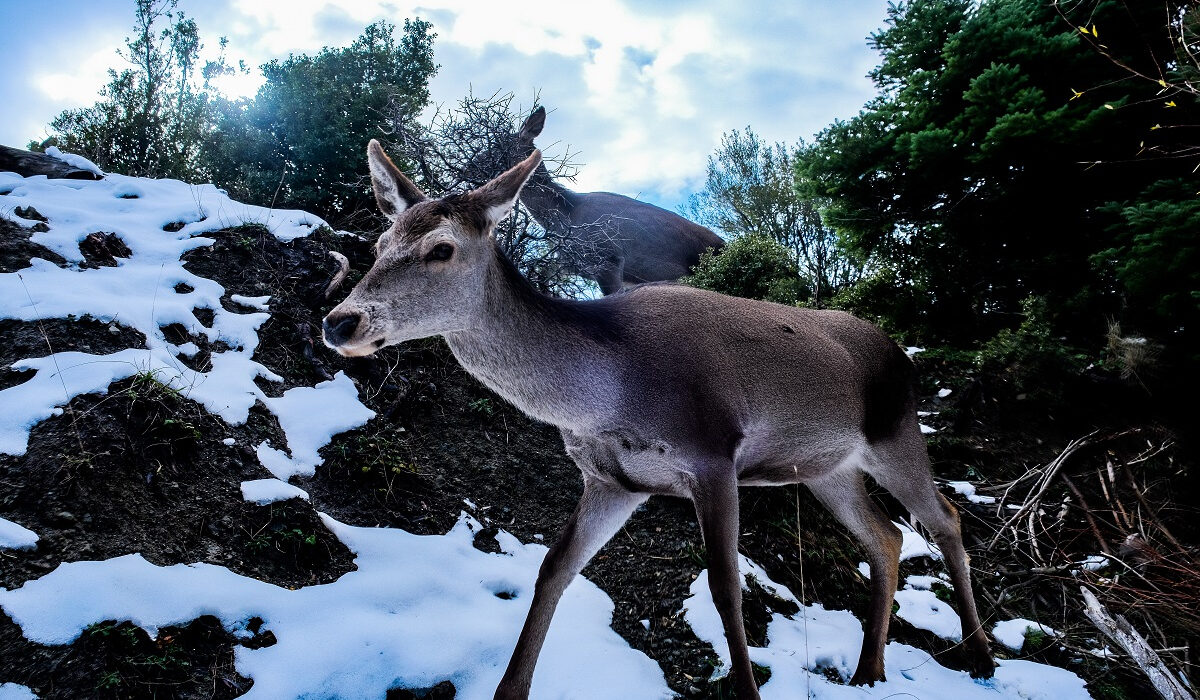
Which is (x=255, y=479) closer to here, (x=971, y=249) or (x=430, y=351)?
(x=430, y=351)

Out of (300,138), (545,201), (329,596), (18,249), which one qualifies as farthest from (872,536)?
(300,138)

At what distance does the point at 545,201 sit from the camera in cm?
802

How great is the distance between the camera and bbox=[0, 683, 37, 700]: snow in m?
2.02

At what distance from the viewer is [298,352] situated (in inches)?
198

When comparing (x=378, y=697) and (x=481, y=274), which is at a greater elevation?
(x=481, y=274)

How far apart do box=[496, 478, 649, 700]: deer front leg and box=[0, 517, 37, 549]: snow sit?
2.13 meters

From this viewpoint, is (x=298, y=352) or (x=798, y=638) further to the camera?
(x=298, y=352)

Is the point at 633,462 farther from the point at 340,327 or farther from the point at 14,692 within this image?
the point at 14,692

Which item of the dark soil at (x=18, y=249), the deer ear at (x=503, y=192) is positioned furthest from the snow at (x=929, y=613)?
the dark soil at (x=18, y=249)

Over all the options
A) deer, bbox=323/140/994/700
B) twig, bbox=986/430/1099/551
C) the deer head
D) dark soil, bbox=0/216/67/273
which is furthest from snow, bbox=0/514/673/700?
twig, bbox=986/430/1099/551

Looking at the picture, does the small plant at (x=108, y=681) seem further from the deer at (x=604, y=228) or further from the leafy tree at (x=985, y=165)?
the leafy tree at (x=985, y=165)

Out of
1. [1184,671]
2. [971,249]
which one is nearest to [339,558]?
[1184,671]

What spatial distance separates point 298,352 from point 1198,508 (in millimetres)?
7659

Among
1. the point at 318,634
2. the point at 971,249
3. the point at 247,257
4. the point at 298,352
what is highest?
the point at 971,249
